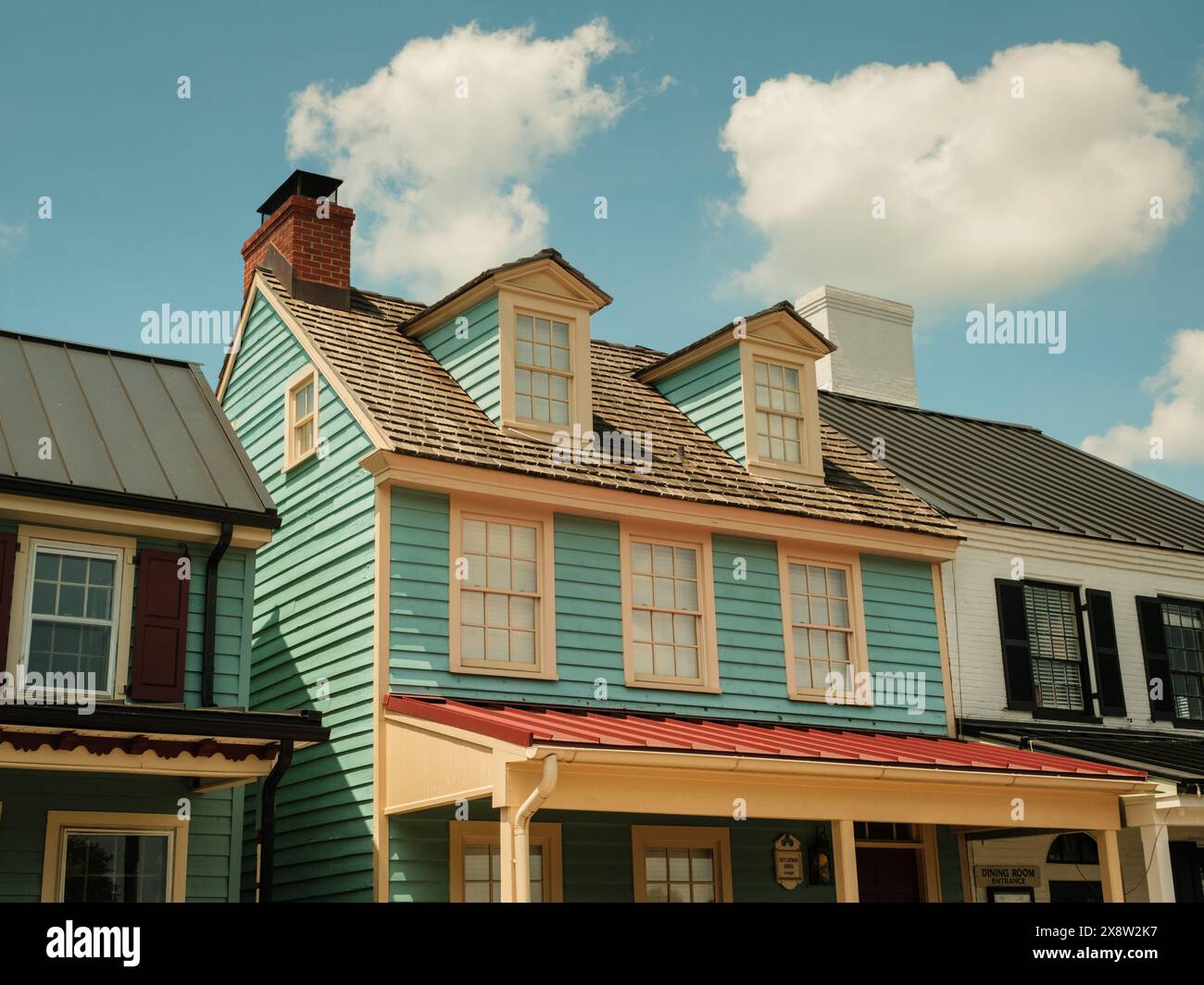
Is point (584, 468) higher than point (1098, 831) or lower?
higher

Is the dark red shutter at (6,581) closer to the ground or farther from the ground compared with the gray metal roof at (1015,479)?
closer to the ground

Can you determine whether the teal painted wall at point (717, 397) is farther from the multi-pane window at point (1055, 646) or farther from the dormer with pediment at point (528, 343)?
the multi-pane window at point (1055, 646)

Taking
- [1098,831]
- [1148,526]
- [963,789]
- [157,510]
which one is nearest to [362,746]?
[157,510]

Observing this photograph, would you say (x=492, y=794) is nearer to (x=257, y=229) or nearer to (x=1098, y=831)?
(x=1098, y=831)

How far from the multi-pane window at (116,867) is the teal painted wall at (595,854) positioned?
2.03 meters

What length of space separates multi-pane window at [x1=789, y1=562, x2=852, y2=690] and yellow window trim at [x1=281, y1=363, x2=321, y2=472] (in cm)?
570

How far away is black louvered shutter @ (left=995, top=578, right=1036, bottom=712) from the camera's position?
1714cm

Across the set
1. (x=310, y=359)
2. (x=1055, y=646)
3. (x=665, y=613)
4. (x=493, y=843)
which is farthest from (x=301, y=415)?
(x=1055, y=646)

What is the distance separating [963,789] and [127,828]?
7797 mm

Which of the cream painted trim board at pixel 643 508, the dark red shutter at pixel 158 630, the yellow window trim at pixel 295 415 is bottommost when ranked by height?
the dark red shutter at pixel 158 630

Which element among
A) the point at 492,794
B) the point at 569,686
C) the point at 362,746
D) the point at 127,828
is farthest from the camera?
the point at 569,686

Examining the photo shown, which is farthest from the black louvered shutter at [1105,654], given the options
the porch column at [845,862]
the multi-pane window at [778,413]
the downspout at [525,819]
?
the downspout at [525,819]

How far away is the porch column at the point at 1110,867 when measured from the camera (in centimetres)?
1394

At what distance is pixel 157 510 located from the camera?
12.3 m
